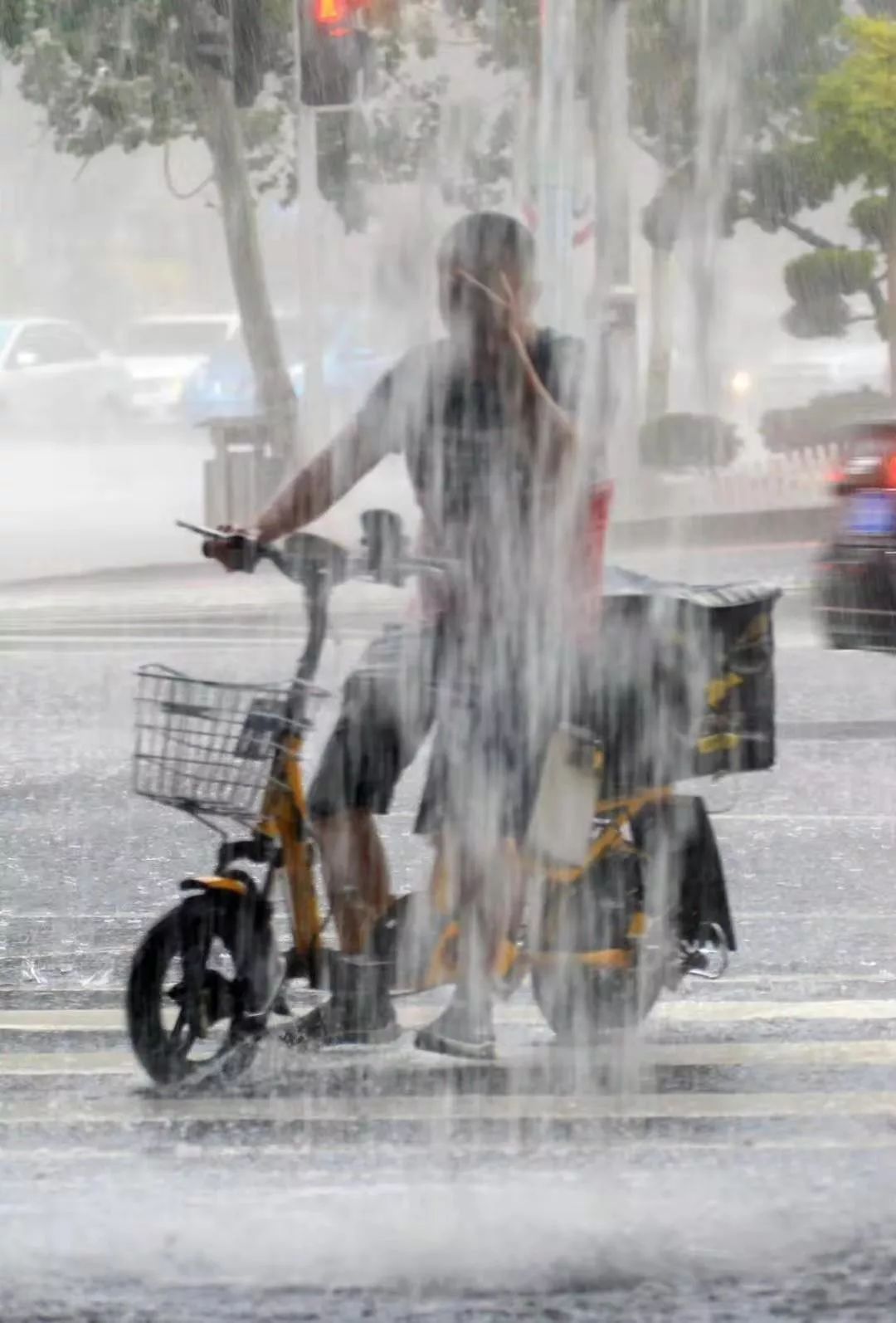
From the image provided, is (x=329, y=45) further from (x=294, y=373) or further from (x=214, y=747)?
(x=294, y=373)

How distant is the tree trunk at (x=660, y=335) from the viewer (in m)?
28.4

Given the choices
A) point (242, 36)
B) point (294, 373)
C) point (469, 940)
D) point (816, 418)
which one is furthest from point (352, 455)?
point (294, 373)

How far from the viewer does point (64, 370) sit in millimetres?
33156

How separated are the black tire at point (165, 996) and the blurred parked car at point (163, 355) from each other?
28.0 m

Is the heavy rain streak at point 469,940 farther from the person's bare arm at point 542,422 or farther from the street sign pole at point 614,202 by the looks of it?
the street sign pole at point 614,202

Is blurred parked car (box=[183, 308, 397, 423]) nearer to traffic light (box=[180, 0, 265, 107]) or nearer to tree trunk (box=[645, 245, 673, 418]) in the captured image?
traffic light (box=[180, 0, 265, 107])

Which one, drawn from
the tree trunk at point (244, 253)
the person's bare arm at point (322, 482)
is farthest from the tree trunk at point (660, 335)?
the person's bare arm at point (322, 482)

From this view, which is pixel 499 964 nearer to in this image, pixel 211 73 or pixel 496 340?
pixel 496 340

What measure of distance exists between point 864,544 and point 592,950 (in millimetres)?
6430

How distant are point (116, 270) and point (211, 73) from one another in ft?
81.2

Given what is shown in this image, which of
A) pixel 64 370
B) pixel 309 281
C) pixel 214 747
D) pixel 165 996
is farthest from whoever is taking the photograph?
pixel 64 370

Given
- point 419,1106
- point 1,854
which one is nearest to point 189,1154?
point 419,1106

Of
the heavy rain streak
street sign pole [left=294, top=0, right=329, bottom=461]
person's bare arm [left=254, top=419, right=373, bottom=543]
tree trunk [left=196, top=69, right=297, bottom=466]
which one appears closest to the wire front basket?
the heavy rain streak

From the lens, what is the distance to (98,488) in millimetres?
29375
